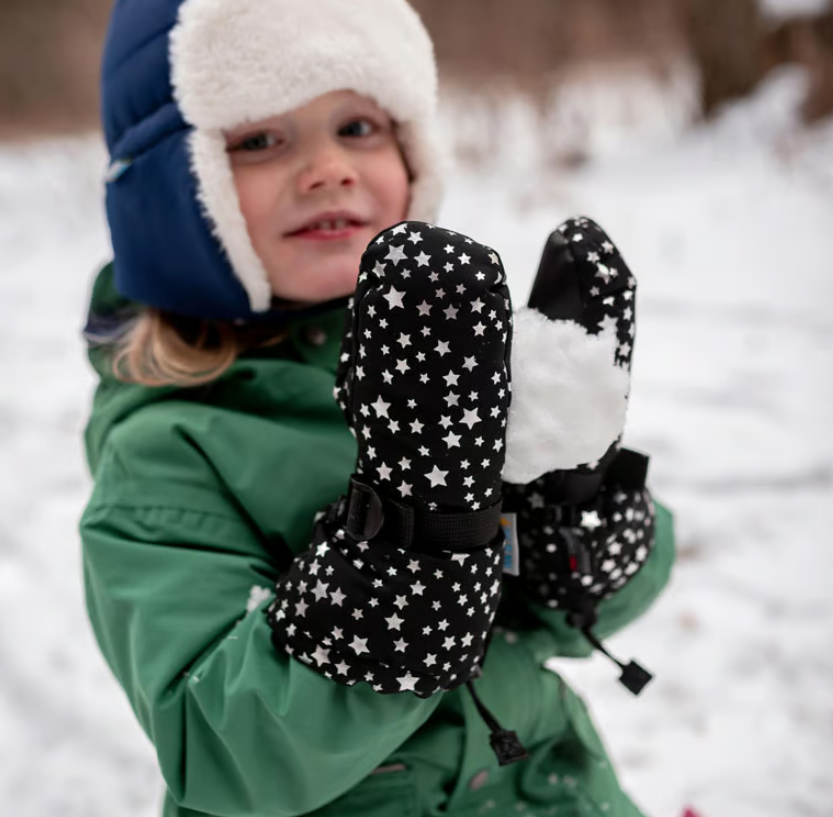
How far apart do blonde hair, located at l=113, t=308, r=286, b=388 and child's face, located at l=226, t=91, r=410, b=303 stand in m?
0.10

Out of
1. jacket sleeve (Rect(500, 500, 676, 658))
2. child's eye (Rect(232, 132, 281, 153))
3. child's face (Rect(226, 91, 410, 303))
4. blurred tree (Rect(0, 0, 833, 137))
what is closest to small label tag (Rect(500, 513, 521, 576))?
jacket sleeve (Rect(500, 500, 676, 658))

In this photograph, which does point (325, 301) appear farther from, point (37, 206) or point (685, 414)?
point (37, 206)

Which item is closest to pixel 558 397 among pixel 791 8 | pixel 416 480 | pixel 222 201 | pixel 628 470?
pixel 416 480

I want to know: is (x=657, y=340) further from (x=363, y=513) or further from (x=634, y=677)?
(x=363, y=513)

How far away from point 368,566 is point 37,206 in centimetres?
597

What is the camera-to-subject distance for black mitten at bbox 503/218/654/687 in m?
0.77

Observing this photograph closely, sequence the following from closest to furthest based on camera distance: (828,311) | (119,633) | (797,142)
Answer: (119,633) < (828,311) < (797,142)

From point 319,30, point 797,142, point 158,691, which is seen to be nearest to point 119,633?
point 158,691

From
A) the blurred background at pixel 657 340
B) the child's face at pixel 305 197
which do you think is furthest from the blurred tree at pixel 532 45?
the child's face at pixel 305 197

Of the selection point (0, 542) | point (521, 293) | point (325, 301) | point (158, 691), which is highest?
point (325, 301)

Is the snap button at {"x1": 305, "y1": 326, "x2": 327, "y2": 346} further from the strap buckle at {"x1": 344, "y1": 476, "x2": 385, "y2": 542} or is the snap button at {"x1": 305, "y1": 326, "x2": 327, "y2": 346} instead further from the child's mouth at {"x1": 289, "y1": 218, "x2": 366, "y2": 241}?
the strap buckle at {"x1": 344, "y1": 476, "x2": 385, "y2": 542}

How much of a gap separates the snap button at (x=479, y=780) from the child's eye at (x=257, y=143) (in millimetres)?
755

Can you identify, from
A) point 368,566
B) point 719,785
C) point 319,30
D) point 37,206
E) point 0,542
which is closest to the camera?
point 368,566

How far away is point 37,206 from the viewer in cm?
586
